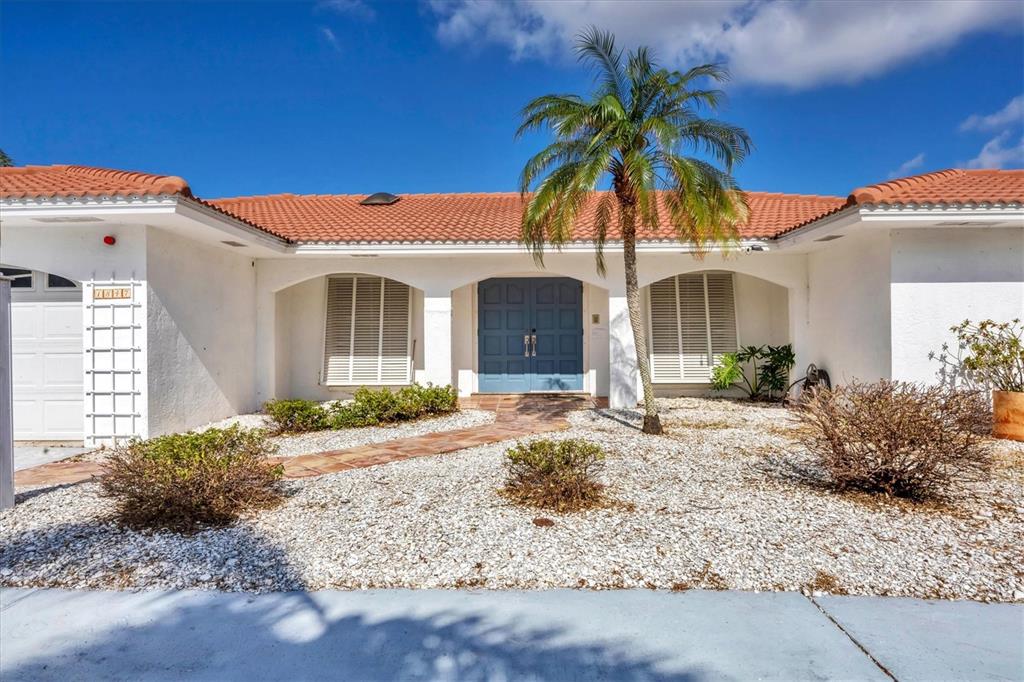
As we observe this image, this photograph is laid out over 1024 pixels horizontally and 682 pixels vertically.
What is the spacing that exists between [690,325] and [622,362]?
104 inches

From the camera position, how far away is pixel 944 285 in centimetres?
852

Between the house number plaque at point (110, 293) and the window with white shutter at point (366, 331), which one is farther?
the window with white shutter at point (366, 331)

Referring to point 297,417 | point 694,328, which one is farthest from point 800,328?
point 297,417

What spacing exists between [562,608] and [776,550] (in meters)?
1.76

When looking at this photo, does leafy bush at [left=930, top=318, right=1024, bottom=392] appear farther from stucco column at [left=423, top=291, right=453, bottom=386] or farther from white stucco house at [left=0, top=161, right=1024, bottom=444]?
stucco column at [left=423, top=291, right=453, bottom=386]

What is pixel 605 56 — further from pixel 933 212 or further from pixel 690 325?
pixel 690 325

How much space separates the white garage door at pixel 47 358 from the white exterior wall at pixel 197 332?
4.77 ft

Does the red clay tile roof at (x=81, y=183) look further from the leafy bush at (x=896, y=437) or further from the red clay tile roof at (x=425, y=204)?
the leafy bush at (x=896, y=437)

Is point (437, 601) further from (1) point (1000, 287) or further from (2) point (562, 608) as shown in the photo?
(1) point (1000, 287)

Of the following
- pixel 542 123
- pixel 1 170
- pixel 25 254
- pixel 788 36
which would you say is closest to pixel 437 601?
pixel 542 123

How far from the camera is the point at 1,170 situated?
983 cm

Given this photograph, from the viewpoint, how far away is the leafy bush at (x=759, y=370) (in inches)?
466

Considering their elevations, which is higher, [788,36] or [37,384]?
[788,36]

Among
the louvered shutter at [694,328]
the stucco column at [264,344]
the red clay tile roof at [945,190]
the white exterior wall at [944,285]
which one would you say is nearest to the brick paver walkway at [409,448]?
the louvered shutter at [694,328]
